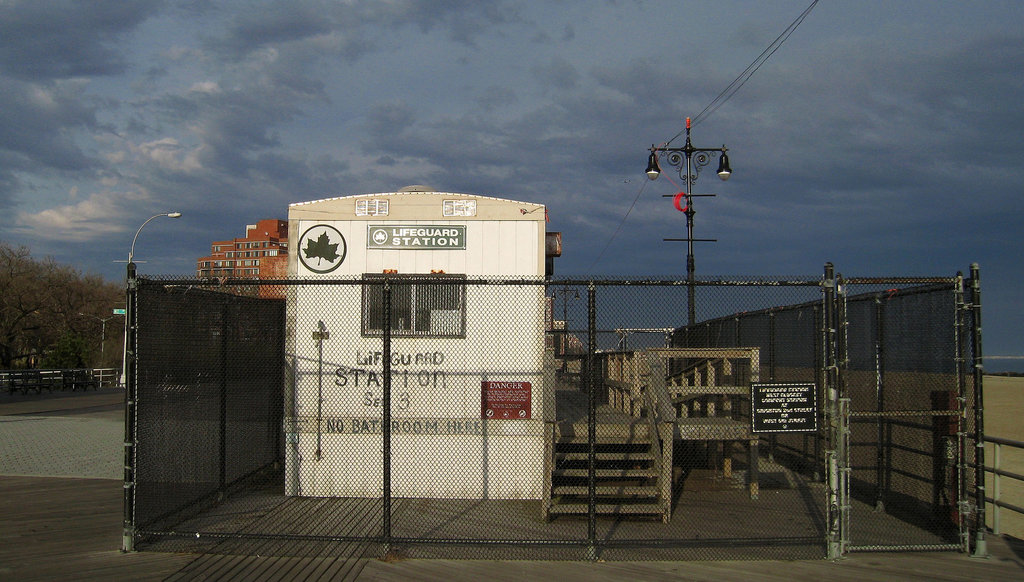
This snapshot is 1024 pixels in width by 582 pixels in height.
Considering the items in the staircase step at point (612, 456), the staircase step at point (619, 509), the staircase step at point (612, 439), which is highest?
the staircase step at point (612, 439)

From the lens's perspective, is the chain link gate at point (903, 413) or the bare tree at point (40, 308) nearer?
the chain link gate at point (903, 413)

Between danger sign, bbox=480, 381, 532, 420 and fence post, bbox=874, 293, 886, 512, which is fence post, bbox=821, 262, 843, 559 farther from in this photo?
danger sign, bbox=480, 381, 532, 420

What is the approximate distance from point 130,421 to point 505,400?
3954mm

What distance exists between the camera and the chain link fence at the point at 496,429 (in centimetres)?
673

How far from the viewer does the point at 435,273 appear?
8688 mm

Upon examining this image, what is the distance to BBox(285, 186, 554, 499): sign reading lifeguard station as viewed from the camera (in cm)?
851

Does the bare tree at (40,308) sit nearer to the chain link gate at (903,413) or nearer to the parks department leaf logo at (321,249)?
the parks department leaf logo at (321,249)

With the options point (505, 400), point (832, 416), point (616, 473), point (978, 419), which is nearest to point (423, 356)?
point (505, 400)

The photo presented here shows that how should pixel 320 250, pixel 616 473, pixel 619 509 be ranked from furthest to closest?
pixel 320 250 → pixel 616 473 → pixel 619 509

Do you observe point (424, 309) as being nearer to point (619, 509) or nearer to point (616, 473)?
point (616, 473)

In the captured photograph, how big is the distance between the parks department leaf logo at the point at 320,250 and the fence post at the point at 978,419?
6840 mm

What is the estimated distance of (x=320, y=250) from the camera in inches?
345

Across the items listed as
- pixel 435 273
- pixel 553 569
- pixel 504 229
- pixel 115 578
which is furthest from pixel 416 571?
pixel 504 229

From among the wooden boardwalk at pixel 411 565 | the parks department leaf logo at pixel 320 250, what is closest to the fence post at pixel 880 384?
the wooden boardwalk at pixel 411 565
